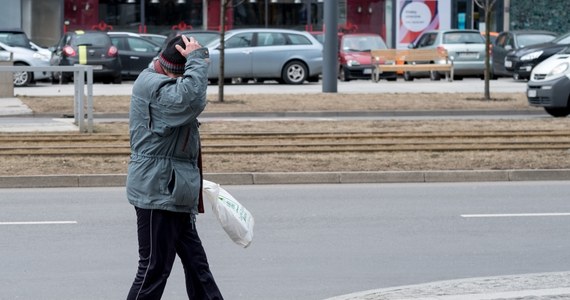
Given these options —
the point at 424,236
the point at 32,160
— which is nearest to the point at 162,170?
the point at 424,236

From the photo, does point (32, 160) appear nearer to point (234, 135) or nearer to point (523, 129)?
point (234, 135)

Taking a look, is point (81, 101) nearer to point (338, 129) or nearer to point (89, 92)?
point (89, 92)

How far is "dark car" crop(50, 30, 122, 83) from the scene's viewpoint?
31.7 meters

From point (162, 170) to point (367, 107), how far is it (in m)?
17.6

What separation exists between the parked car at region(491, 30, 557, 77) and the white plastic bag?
2845 centimetres

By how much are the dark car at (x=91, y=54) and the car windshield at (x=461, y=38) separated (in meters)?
9.74

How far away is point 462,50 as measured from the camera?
34969 millimetres

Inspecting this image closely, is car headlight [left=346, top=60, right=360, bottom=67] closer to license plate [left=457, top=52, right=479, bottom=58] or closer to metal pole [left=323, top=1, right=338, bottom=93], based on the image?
license plate [left=457, top=52, right=479, bottom=58]

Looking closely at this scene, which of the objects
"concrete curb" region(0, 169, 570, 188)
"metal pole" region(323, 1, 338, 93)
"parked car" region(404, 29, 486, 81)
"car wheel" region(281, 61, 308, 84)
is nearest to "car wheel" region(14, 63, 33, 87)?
"car wheel" region(281, 61, 308, 84)

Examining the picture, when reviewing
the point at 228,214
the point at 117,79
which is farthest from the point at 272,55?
the point at 228,214

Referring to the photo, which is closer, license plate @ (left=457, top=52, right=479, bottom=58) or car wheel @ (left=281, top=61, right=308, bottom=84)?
car wheel @ (left=281, top=61, right=308, bottom=84)

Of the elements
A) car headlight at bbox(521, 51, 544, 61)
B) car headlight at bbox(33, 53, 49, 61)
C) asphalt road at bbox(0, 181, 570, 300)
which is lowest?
asphalt road at bbox(0, 181, 570, 300)

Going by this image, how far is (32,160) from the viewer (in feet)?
47.9

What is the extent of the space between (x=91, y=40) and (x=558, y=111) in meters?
14.9
